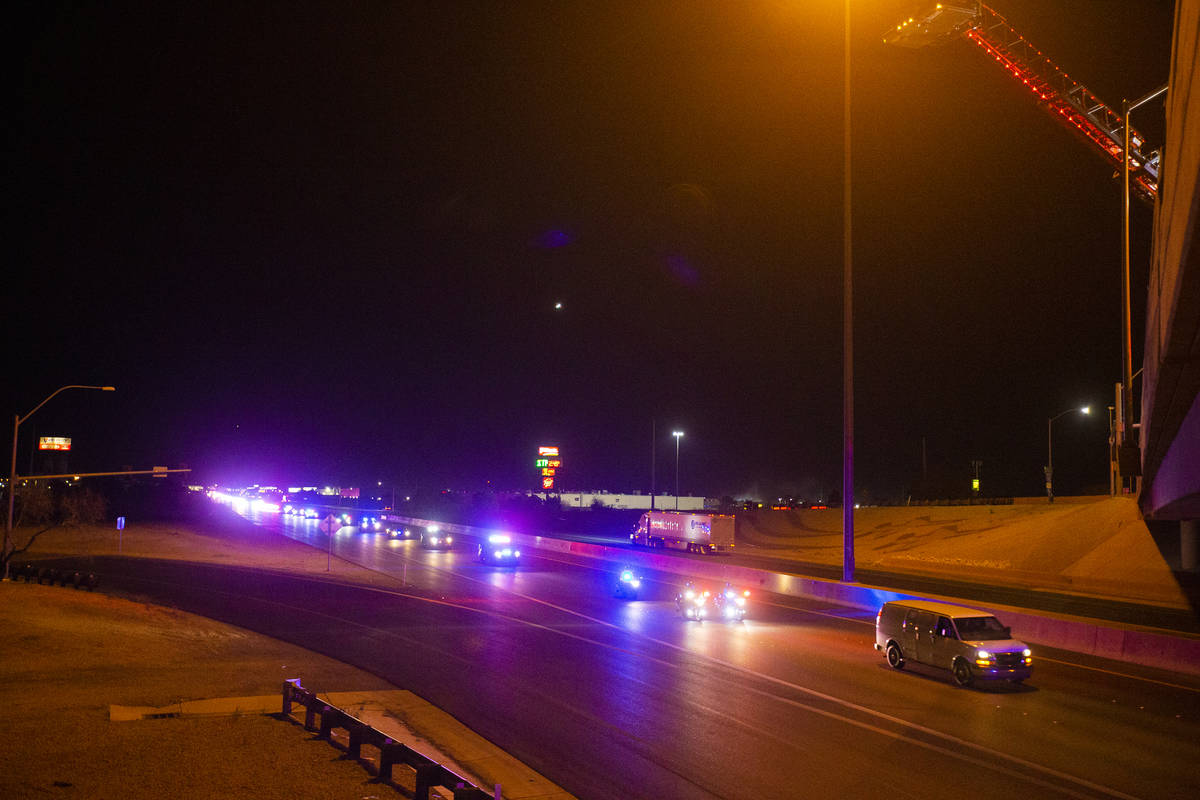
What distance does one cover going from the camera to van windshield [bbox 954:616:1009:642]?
59.2 ft

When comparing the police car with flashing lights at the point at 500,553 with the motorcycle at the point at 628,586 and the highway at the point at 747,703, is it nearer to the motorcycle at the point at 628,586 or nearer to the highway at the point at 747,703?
the motorcycle at the point at 628,586

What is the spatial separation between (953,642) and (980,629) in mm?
891

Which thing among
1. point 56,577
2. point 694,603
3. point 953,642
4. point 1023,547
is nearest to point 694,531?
point 1023,547

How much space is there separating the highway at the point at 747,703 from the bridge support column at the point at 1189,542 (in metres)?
27.2

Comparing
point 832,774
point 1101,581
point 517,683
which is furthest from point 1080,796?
point 1101,581

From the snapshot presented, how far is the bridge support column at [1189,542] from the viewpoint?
152ft

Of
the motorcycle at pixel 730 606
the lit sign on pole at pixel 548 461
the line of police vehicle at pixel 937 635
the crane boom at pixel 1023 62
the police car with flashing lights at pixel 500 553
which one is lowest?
the police car with flashing lights at pixel 500 553

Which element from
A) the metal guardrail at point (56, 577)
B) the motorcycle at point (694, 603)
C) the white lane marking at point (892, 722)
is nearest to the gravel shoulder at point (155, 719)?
the metal guardrail at point (56, 577)

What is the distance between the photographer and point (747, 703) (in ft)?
50.8

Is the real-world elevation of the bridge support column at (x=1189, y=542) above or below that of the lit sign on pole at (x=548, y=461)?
below

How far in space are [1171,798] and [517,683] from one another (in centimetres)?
1125

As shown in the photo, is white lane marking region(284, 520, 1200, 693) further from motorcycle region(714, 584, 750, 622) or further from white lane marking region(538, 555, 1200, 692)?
motorcycle region(714, 584, 750, 622)

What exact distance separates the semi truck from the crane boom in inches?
1318

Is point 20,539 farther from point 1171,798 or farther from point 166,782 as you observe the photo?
point 1171,798
